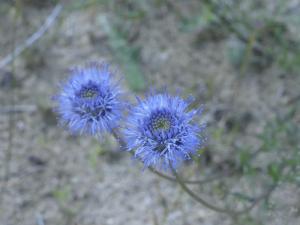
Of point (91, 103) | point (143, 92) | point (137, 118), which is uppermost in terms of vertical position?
point (143, 92)

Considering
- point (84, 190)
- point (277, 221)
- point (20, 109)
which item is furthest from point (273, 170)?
point (20, 109)

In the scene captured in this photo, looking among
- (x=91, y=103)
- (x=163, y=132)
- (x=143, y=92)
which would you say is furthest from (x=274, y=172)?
(x=143, y=92)

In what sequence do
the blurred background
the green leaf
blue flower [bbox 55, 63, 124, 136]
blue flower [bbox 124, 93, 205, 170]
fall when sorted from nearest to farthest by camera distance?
1. blue flower [bbox 124, 93, 205, 170]
2. blue flower [bbox 55, 63, 124, 136]
3. the green leaf
4. the blurred background

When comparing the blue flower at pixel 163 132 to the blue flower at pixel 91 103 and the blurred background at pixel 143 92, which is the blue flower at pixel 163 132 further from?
the blurred background at pixel 143 92

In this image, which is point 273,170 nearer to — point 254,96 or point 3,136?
point 254,96

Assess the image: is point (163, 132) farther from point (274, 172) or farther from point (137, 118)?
point (274, 172)

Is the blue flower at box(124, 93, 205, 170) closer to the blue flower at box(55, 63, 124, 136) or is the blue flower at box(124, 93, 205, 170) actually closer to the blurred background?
the blue flower at box(55, 63, 124, 136)

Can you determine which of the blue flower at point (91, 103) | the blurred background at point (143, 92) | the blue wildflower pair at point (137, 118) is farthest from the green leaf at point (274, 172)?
the blue flower at point (91, 103)

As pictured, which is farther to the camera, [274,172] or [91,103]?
[274,172]

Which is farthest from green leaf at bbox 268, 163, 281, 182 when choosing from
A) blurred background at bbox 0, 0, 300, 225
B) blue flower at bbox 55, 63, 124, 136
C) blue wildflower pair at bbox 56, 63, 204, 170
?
blue flower at bbox 55, 63, 124, 136
